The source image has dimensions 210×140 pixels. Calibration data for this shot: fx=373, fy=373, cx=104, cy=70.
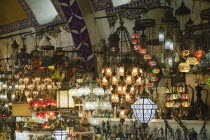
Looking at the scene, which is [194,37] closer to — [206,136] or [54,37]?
[206,136]

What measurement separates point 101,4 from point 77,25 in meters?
0.81

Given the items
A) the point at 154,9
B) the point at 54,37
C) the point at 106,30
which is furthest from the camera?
the point at 54,37

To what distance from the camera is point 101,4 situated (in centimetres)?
881

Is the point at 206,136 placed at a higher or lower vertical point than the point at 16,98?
lower

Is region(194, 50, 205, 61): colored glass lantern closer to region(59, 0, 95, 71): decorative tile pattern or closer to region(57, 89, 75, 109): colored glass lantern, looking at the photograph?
region(57, 89, 75, 109): colored glass lantern

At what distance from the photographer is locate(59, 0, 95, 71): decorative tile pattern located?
8.97 m

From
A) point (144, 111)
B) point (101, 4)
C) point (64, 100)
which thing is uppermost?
point (101, 4)

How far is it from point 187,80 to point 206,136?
1224 millimetres

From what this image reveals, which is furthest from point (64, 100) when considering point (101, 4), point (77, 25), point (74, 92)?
point (101, 4)

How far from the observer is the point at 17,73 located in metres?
10.6

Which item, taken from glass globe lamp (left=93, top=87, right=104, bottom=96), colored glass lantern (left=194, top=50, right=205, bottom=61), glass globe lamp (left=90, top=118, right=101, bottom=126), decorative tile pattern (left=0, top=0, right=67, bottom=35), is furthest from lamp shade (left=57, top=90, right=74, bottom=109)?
colored glass lantern (left=194, top=50, right=205, bottom=61)

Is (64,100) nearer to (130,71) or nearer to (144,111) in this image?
(130,71)

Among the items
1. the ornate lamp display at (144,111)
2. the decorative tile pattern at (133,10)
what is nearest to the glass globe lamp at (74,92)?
the decorative tile pattern at (133,10)

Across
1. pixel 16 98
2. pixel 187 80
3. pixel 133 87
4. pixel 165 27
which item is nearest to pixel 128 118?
pixel 133 87
